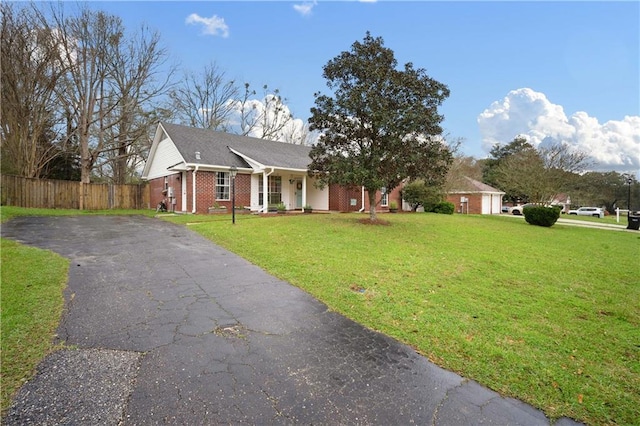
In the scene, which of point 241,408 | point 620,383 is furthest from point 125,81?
point 620,383

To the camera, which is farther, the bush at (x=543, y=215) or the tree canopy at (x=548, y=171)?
the tree canopy at (x=548, y=171)

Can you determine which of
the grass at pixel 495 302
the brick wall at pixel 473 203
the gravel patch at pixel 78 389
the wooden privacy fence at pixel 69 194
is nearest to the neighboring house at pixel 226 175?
the wooden privacy fence at pixel 69 194

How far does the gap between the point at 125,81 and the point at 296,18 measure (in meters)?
17.3

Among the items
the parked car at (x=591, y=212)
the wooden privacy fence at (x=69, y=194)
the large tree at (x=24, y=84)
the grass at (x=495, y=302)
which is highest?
the large tree at (x=24, y=84)

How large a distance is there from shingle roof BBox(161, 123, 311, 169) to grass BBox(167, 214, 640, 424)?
25.4 ft

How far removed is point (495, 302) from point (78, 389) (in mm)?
5409

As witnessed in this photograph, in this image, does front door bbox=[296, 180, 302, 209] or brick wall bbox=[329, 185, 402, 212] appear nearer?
front door bbox=[296, 180, 302, 209]

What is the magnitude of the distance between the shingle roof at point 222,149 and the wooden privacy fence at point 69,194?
606 cm

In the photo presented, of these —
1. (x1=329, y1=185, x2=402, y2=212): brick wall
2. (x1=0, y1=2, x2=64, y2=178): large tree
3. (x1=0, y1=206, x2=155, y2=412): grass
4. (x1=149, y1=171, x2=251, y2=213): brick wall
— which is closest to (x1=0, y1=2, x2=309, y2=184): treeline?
(x1=0, y1=2, x2=64, y2=178): large tree

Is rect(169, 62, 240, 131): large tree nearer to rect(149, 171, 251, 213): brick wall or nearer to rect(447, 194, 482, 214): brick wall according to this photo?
rect(149, 171, 251, 213): brick wall

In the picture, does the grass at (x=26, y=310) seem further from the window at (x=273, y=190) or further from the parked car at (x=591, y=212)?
the parked car at (x=591, y=212)

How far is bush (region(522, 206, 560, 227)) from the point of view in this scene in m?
18.4

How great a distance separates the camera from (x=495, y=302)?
504 centimetres

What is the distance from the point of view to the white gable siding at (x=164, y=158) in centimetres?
1761
